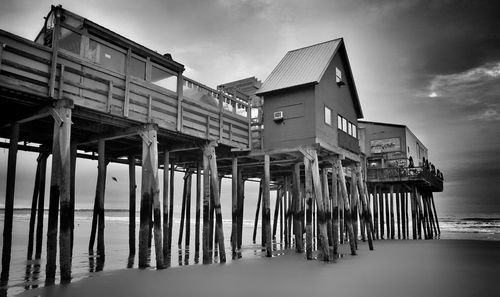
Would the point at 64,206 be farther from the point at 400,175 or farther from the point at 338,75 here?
the point at 400,175

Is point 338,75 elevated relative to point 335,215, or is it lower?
elevated

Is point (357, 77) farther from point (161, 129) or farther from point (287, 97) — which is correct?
point (161, 129)

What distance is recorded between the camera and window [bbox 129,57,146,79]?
13223mm

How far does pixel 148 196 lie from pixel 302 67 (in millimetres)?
10902

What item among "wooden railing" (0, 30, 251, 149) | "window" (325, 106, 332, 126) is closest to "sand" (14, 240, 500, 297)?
"wooden railing" (0, 30, 251, 149)

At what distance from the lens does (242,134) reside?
17906 mm

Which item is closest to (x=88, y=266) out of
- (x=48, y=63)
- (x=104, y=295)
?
(x=104, y=295)

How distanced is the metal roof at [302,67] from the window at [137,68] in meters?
6.76

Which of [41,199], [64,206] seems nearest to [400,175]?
[41,199]

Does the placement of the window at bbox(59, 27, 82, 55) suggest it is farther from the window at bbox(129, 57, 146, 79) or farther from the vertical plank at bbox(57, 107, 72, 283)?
the vertical plank at bbox(57, 107, 72, 283)

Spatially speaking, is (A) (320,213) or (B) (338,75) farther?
(B) (338,75)

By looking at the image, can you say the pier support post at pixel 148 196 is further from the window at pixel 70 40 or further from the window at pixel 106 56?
the window at pixel 70 40

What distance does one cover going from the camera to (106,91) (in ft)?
38.1

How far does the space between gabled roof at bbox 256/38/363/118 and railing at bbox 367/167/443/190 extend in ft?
41.7
